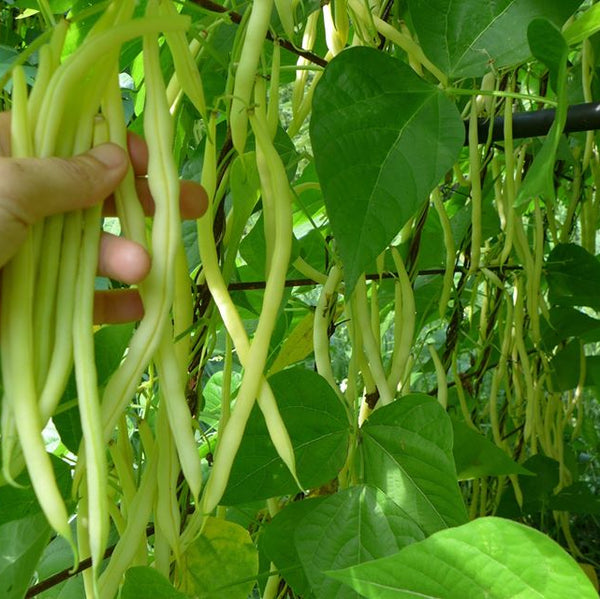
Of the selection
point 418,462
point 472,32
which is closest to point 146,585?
point 418,462

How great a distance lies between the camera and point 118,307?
572 millimetres

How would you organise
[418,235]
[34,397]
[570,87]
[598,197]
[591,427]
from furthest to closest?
1. [591,427]
2. [598,197]
3. [570,87]
4. [418,235]
5. [34,397]

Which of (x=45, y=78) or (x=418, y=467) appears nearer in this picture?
(x=45, y=78)

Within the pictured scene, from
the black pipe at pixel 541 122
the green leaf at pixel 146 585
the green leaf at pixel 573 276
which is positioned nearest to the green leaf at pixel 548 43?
the black pipe at pixel 541 122

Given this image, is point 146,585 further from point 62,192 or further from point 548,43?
point 548,43

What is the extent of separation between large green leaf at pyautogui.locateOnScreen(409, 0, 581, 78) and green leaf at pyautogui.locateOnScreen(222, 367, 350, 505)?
0.81 feet

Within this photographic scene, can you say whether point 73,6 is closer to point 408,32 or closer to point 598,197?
point 408,32

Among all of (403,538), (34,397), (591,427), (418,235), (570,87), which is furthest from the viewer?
(591,427)

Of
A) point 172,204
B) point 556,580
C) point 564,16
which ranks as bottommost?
→ point 556,580

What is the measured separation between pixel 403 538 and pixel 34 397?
275mm

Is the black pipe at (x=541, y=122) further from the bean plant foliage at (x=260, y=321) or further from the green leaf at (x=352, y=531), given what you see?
the green leaf at (x=352, y=531)

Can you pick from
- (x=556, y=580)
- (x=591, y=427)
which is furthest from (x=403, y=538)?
(x=591, y=427)

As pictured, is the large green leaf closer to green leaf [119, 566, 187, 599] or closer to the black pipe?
the black pipe

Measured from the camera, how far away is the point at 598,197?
3.57ft
